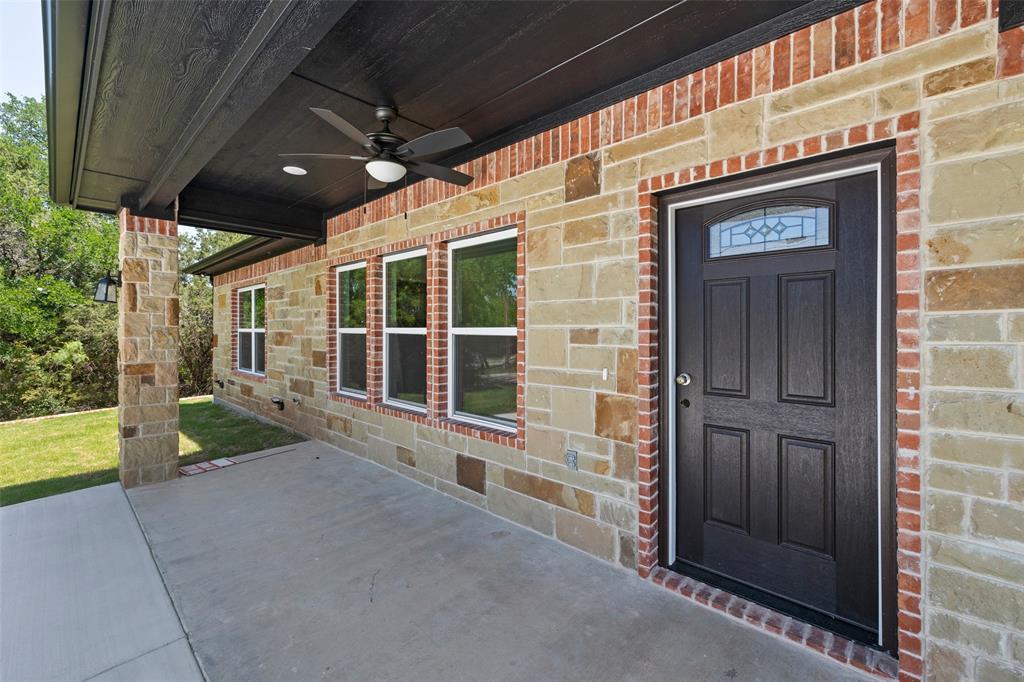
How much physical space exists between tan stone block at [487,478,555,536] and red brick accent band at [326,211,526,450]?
0.39 meters

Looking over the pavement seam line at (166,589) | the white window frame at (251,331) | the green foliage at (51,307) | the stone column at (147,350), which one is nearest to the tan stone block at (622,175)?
the pavement seam line at (166,589)

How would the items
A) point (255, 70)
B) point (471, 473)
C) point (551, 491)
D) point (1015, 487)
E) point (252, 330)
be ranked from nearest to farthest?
point (1015, 487), point (255, 70), point (551, 491), point (471, 473), point (252, 330)

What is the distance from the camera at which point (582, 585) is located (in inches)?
98.8

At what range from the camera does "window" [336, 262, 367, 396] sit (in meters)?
5.17

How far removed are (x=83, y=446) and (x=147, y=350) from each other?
9.87 ft

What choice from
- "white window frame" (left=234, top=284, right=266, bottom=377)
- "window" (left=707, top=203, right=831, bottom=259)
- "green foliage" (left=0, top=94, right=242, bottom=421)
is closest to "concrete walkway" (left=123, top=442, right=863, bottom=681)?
"window" (left=707, top=203, right=831, bottom=259)

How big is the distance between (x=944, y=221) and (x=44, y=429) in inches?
432

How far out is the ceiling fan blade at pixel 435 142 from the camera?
2551 millimetres

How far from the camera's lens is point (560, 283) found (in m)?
3.01

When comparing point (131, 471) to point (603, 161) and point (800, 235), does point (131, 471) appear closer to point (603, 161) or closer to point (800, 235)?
point (603, 161)

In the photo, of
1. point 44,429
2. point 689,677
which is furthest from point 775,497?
point 44,429

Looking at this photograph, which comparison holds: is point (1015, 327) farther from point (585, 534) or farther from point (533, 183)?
point (533, 183)

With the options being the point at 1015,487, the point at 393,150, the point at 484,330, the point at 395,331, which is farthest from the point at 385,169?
the point at 1015,487

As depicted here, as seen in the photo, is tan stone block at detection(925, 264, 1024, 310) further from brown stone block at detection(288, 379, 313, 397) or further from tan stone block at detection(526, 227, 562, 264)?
brown stone block at detection(288, 379, 313, 397)
